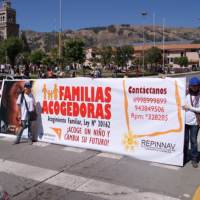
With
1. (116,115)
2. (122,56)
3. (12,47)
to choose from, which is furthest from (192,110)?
(12,47)

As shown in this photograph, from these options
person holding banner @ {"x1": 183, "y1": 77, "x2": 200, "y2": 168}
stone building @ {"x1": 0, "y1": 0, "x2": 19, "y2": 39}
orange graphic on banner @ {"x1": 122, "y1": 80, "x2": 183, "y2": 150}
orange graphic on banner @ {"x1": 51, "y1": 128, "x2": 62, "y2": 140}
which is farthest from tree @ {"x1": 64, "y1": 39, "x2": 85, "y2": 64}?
stone building @ {"x1": 0, "y1": 0, "x2": 19, "y2": 39}

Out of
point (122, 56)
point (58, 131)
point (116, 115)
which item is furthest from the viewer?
point (122, 56)

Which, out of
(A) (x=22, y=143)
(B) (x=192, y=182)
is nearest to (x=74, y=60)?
(A) (x=22, y=143)

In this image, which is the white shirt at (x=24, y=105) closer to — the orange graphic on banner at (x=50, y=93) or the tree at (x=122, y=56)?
the orange graphic on banner at (x=50, y=93)

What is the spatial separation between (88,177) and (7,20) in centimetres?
14983

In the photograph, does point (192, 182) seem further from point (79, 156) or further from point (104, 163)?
point (79, 156)

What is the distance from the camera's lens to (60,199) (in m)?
4.88

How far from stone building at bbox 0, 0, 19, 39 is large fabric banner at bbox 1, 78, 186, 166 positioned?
5606 inches

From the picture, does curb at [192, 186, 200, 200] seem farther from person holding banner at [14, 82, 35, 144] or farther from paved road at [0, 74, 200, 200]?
person holding banner at [14, 82, 35, 144]

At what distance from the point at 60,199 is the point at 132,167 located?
180cm

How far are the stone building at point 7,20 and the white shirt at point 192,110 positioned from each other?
14488 centimetres

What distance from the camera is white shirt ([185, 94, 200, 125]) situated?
6.20 meters

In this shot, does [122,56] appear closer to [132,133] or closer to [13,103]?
[13,103]

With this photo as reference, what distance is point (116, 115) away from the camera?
7152mm
